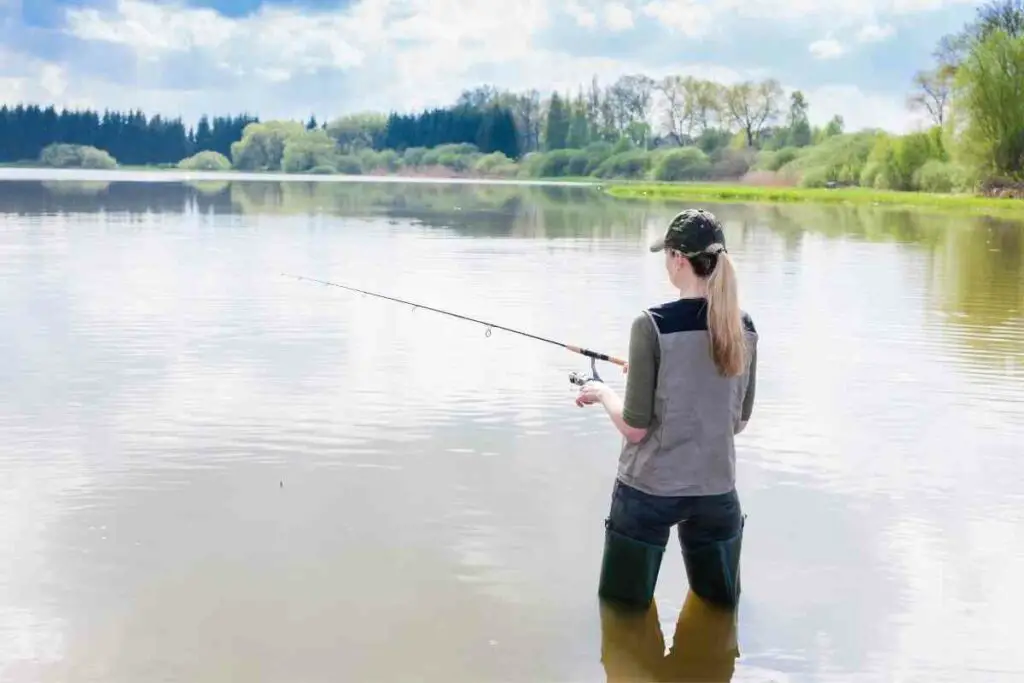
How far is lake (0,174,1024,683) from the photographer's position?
245 inches

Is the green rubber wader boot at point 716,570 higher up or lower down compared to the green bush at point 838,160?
lower down

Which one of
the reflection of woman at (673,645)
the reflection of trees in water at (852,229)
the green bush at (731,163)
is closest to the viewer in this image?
the reflection of woman at (673,645)

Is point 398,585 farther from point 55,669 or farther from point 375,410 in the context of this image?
point 375,410

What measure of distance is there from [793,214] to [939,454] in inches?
2026

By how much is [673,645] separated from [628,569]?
0.44 meters

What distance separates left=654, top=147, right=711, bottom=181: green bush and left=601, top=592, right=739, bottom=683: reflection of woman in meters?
143

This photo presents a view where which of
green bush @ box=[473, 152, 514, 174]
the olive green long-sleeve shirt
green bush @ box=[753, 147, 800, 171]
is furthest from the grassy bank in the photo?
green bush @ box=[473, 152, 514, 174]

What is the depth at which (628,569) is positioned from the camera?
629cm

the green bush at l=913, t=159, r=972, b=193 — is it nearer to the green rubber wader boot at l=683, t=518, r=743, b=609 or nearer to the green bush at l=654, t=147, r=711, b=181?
the green bush at l=654, t=147, r=711, b=181

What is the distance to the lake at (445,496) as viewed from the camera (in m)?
6.22

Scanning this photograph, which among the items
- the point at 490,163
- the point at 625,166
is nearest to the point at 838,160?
the point at 625,166

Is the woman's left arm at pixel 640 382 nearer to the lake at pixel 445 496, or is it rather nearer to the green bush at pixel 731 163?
the lake at pixel 445 496

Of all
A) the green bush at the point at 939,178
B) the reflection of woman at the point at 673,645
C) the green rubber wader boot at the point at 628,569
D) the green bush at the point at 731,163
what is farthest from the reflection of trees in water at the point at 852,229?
the green bush at the point at 731,163

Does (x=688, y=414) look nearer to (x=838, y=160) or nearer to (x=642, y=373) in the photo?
(x=642, y=373)
